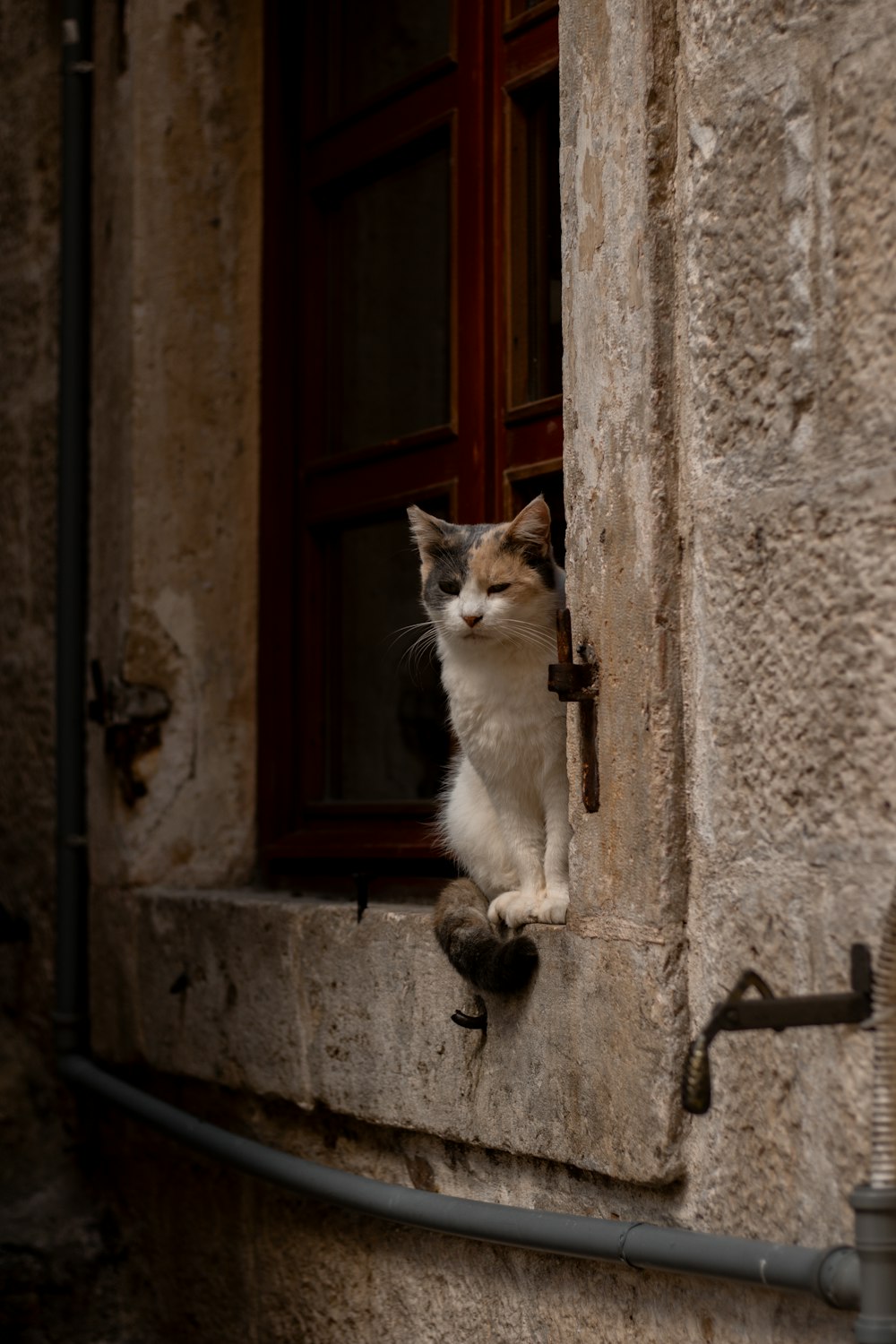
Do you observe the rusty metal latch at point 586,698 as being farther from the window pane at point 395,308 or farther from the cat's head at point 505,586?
the window pane at point 395,308

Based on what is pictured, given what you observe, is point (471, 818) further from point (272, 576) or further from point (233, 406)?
point (233, 406)

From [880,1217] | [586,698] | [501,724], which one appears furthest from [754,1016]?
[501,724]

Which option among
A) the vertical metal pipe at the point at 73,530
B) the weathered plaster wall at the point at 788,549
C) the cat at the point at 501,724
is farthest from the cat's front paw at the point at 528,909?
the vertical metal pipe at the point at 73,530

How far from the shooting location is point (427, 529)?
9.75 feet

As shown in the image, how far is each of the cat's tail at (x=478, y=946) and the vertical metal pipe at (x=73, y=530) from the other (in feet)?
5.41

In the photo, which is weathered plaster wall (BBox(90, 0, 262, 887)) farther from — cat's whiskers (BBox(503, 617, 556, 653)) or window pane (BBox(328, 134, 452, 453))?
cat's whiskers (BBox(503, 617, 556, 653))

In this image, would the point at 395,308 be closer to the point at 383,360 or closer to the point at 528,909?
the point at 383,360

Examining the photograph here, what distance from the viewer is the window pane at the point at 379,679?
12.9ft

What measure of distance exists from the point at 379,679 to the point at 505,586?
5.12ft

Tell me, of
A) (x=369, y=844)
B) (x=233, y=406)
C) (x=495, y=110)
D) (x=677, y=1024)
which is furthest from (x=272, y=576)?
(x=677, y=1024)

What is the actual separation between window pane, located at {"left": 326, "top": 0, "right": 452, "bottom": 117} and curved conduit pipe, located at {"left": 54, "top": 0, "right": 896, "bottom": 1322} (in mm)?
724

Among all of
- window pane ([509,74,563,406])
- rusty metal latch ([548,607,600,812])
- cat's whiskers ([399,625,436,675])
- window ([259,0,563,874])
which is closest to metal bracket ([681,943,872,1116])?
rusty metal latch ([548,607,600,812])

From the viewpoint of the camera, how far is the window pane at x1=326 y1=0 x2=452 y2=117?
3.96 m

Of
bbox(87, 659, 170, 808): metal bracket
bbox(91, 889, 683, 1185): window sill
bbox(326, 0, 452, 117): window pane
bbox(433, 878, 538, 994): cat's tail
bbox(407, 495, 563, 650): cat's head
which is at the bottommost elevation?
bbox(91, 889, 683, 1185): window sill
